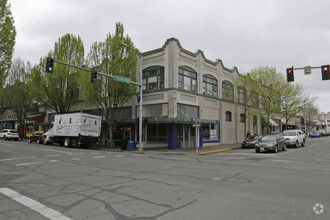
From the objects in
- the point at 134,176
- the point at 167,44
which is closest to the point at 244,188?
the point at 134,176

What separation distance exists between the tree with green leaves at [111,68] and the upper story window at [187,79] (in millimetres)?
4931

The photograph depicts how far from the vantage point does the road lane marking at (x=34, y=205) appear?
4.54m

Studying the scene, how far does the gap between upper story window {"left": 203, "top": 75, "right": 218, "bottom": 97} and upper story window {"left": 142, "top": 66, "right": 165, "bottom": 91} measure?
6.15m

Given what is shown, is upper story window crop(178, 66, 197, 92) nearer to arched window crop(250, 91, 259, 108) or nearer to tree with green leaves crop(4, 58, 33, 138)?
arched window crop(250, 91, 259, 108)

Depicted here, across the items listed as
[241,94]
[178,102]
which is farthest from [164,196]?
[241,94]

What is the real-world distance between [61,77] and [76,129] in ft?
28.9

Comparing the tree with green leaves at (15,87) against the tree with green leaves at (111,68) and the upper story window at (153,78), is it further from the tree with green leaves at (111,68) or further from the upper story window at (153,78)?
the upper story window at (153,78)

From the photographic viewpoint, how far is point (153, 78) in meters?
25.2

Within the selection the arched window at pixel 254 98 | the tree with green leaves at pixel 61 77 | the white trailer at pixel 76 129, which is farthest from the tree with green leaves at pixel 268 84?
the tree with green leaves at pixel 61 77

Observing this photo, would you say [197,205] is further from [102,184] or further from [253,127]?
[253,127]

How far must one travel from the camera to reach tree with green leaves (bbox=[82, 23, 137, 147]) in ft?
75.1

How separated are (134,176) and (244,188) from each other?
3906 mm

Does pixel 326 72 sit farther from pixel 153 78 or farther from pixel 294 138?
pixel 153 78

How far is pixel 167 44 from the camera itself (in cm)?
2433
